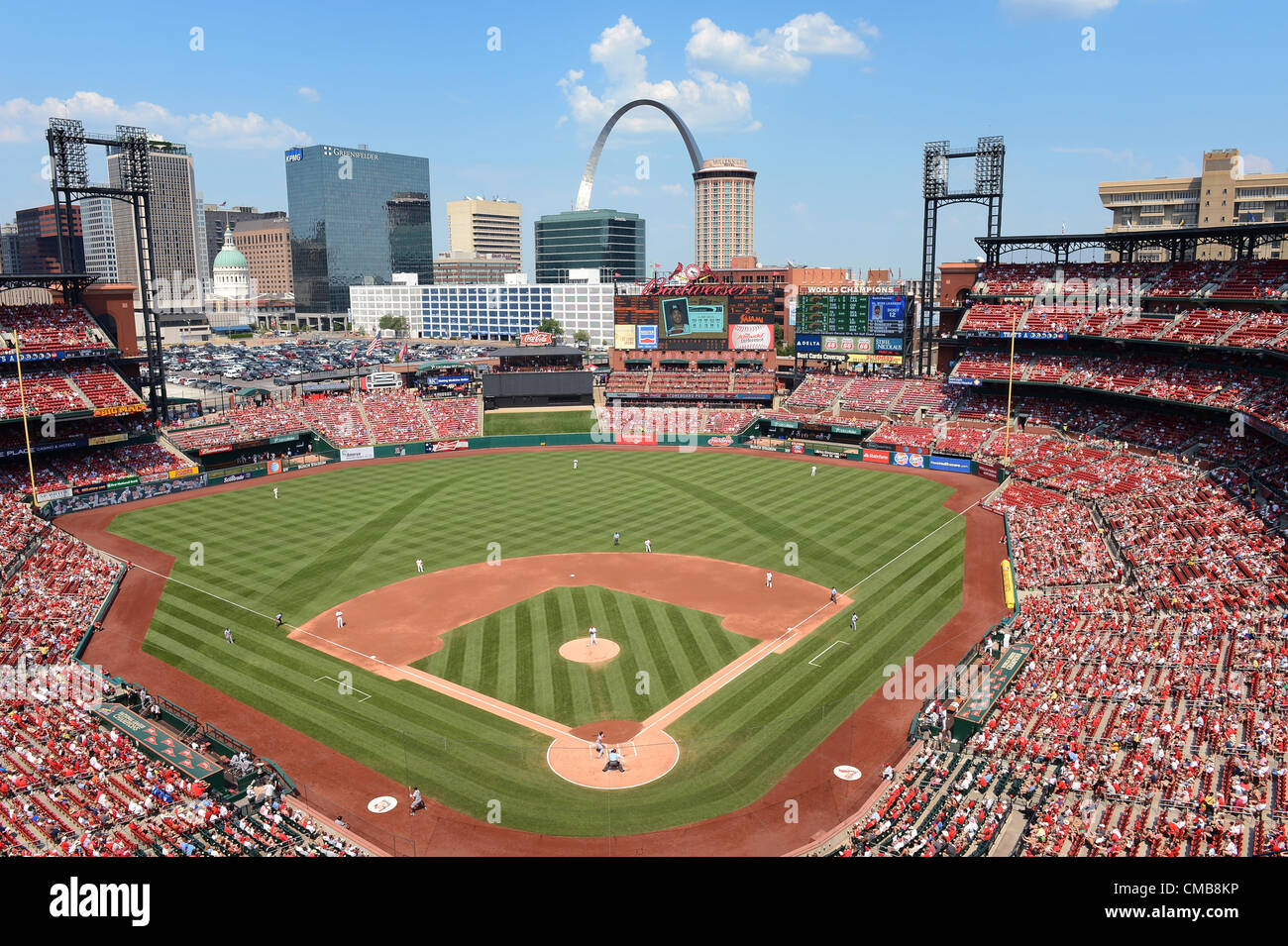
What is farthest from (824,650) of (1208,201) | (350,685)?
(1208,201)

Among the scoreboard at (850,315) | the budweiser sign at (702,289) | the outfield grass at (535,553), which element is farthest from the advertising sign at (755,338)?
the outfield grass at (535,553)

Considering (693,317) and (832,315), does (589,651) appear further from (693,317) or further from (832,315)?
(693,317)

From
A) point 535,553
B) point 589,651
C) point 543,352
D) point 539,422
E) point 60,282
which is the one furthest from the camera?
point 543,352

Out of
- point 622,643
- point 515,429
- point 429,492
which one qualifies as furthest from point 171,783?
point 515,429

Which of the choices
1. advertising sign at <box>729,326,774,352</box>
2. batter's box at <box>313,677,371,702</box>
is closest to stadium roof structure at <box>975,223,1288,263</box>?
advertising sign at <box>729,326,774,352</box>

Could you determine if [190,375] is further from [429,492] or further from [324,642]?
[324,642]
